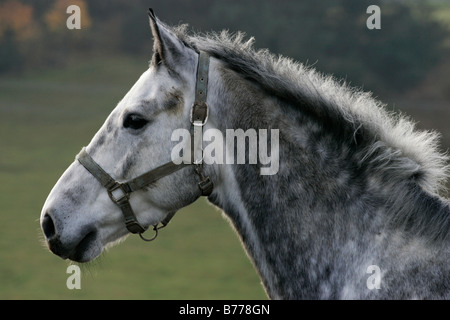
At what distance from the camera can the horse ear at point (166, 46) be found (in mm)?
3129

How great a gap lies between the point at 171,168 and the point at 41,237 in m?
1.16

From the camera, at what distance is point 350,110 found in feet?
10.6

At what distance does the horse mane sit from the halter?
0.62ft

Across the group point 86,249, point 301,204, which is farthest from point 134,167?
point 301,204

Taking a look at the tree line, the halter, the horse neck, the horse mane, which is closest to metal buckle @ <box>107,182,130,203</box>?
the halter

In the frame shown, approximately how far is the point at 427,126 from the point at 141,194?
26.7 metres

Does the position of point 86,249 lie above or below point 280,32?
below

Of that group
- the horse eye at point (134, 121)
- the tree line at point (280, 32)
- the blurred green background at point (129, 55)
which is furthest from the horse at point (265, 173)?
the tree line at point (280, 32)

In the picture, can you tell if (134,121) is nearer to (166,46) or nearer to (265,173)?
(166,46)

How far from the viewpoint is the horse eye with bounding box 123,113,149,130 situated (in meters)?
3.15

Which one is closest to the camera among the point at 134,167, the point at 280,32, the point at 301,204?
the point at 301,204

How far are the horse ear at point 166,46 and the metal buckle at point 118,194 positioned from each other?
2.15ft
